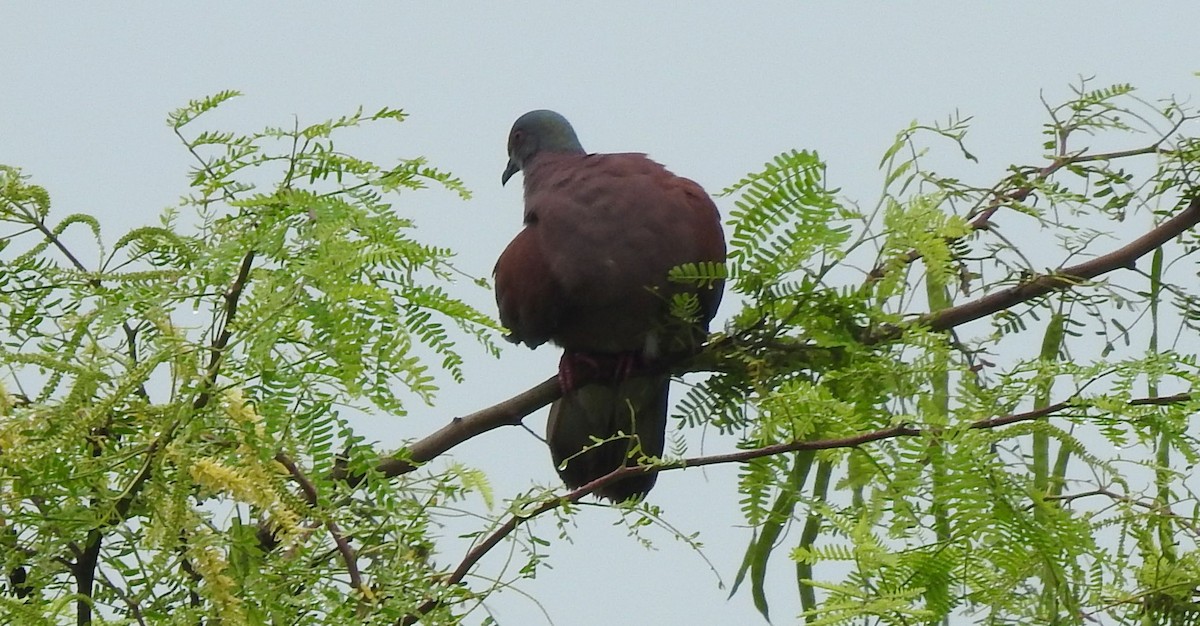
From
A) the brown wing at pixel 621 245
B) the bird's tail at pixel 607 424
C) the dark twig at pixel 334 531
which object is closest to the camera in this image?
the dark twig at pixel 334 531

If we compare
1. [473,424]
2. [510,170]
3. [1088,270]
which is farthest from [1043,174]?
[510,170]

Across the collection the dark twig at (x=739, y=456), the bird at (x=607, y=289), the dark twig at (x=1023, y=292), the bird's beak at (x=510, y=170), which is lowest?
the dark twig at (x=739, y=456)

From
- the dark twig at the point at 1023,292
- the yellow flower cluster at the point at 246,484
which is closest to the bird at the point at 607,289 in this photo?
the dark twig at the point at 1023,292

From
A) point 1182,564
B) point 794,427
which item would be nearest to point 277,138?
point 794,427

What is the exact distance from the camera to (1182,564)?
1819 millimetres

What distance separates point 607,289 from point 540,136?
99cm

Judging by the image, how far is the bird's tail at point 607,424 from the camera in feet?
9.20

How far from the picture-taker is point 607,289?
105 inches

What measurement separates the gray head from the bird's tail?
2.73ft

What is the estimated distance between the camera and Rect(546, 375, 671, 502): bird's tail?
9.20ft

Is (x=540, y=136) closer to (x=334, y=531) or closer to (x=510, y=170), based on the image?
(x=510, y=170)

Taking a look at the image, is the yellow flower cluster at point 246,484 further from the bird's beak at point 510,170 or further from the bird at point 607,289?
the bird's beak at point 510,170

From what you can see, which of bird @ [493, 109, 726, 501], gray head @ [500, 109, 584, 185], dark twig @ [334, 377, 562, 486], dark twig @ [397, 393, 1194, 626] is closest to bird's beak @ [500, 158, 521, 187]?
gray head @ [500, 109, 584, 185]

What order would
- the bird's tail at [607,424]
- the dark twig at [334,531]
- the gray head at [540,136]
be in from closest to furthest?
the dark twig at [334,531] < the bird's tail at [607,424] < the gray head at [540,136]
